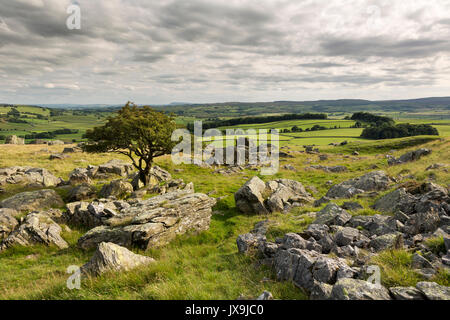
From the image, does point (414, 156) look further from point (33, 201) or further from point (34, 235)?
point (33, 201)

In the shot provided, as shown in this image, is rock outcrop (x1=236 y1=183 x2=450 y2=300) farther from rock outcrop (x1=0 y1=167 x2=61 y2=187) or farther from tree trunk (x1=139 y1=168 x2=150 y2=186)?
rock outcrop (x1=0 y1=167 x2=61 y2=187)

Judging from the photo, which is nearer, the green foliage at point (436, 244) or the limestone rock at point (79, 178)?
the green foliage at point (436, 244)

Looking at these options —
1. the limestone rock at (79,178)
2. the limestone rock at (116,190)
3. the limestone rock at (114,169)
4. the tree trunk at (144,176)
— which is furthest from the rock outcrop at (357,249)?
the limestone rock at (114,169)

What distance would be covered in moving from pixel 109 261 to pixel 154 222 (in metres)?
5.97

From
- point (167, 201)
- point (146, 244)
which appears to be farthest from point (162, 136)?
point (146, 244)

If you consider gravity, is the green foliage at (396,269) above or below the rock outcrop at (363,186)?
above

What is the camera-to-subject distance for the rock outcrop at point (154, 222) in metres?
14.9

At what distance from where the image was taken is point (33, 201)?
22.0m

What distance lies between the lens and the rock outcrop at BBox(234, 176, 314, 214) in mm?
22734

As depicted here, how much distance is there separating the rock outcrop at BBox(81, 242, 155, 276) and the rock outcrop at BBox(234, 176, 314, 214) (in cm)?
1388

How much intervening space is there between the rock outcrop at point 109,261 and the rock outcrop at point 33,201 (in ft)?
53.5

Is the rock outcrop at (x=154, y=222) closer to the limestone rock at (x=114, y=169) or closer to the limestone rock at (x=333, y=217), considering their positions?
the limestone rock at (x=333, y=217)

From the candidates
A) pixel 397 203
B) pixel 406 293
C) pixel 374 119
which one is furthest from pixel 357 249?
pixel 374 119

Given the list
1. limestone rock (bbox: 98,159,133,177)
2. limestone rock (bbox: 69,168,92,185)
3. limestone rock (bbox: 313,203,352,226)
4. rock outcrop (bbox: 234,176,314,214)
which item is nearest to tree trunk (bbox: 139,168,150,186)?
limestone rock (bbox: 69,168,92,185)
